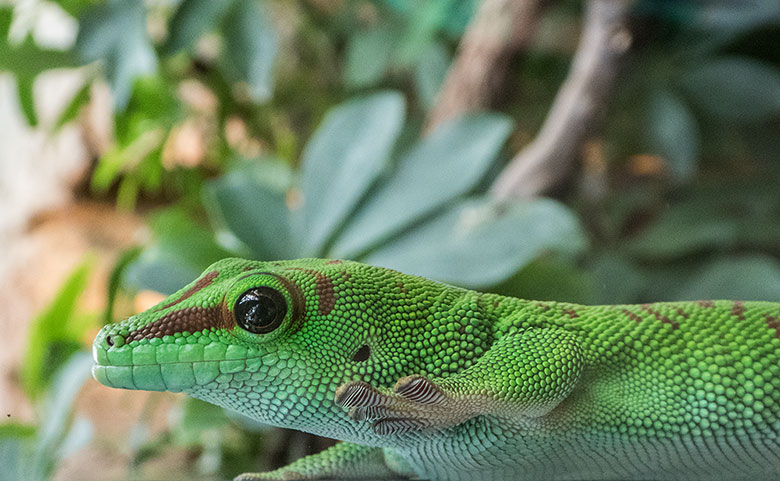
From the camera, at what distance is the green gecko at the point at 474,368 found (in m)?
0.54

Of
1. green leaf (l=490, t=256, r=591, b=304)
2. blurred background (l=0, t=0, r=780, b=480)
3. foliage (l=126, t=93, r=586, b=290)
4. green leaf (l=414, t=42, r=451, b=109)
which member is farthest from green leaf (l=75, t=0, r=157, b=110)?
green leaf (l=490, t=256, r=591, b=304)

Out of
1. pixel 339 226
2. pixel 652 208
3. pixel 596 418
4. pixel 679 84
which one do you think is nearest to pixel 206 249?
pixel 339 226

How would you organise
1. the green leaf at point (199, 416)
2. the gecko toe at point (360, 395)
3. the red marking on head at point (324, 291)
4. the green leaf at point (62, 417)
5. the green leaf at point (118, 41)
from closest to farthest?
the gecko toe at point (360, 395) → the red marking on head at point (324, 291) → the green leaf at point (62, 417) → the green leaf at point (199, 416) → the green leaf at point (118, 41)

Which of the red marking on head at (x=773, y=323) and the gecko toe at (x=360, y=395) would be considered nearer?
the gecko toe at (x=360, y=395)

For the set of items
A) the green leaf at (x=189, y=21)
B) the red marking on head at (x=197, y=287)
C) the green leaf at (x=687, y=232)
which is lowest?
the green leaf at (x=687, y=232)

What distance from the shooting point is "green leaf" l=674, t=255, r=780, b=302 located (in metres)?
1.09

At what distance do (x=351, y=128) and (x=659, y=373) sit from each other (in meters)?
0.96

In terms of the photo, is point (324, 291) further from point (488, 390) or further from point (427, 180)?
point (427, 180)

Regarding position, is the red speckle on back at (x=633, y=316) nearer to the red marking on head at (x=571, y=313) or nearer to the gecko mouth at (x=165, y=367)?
the red marking on head at (x=571, y=313)

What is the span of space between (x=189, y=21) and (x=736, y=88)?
1.76m

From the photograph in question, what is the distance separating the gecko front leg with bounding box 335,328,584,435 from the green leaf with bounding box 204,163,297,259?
523 millimetres

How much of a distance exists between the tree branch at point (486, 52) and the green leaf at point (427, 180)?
0.51m

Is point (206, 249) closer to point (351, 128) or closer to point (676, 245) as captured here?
point (351, 128)

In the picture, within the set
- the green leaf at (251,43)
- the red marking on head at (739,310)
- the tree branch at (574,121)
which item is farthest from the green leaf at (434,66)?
the red marking on head at (739,310)
